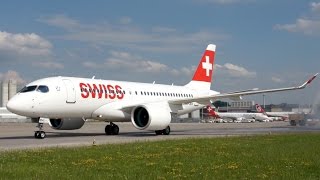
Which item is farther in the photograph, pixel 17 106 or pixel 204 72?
pixel 204 72

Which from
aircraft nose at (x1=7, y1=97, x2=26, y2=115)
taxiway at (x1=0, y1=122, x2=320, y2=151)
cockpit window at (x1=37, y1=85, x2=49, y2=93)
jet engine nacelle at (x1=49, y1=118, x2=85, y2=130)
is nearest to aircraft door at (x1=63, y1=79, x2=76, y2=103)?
cockpit window at (x1=37, y1=85, x2=49, y2=93)

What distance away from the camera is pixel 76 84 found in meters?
28.3

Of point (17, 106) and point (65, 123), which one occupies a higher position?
point (17, 106)

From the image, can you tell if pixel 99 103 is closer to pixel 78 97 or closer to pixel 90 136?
pixel 78 97

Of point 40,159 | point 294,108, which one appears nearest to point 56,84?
point 40,159

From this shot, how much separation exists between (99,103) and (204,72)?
46.1ft

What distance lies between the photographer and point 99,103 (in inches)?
1156

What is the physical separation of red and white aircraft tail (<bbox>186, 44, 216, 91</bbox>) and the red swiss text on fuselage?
10189mm

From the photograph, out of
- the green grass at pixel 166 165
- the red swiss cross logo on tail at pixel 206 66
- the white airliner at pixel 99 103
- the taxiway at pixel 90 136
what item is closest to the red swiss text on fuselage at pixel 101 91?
the white airliner at pixel 99 103

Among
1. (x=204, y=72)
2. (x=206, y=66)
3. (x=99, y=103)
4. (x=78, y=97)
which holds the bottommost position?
(x=99, y=103)

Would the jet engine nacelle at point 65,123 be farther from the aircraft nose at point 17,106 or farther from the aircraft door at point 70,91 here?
the aircraft nose at point 17,106

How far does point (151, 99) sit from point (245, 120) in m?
74.2

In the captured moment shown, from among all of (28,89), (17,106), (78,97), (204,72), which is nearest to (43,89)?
(28,89)

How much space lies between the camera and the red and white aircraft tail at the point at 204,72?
4002 cm
